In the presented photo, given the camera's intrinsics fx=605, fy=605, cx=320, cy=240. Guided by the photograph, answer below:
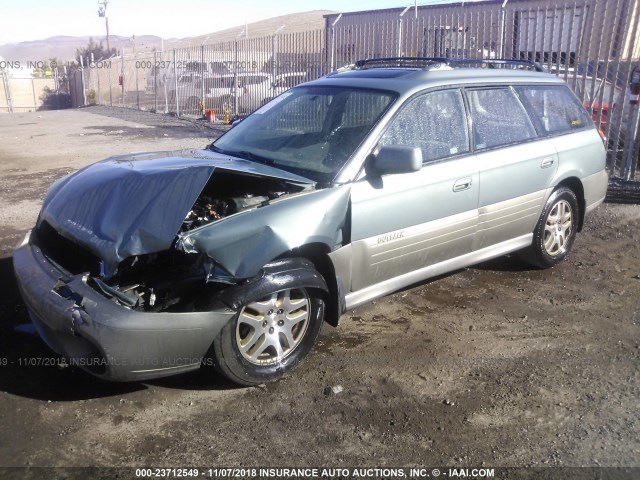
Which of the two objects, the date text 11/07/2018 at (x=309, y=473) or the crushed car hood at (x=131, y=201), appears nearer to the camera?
the date text 11/07/2018 at (x=309, y=473)

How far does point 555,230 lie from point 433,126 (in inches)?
75.1

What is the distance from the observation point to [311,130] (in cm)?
450

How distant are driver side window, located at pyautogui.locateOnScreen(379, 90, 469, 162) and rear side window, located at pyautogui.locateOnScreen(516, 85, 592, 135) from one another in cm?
96

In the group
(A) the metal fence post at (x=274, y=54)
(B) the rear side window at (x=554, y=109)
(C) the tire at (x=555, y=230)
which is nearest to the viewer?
(B) the rear side window at (x=554, y=109)

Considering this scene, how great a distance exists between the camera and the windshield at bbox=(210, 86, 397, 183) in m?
4.12

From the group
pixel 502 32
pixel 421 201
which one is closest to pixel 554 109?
pixel 421 201

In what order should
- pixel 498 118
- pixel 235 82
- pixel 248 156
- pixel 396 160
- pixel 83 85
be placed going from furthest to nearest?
pixel 83 85 → pixel 235 82 → pixel 498 118 → pixel 248 156 → pixel 396 160

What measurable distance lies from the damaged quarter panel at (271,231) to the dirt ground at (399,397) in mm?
838

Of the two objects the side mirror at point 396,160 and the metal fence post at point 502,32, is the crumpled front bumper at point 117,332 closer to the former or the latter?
the side mirror at point 396,160

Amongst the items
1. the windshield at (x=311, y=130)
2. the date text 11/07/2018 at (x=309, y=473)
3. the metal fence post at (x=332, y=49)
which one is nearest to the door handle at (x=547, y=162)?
the windshield at (x=311, y=130)

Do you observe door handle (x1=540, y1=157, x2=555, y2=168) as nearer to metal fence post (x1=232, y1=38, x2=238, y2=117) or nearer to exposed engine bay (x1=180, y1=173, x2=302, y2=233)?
exposed engine bay (x1=180, y1=173, x2=302, y2=233)

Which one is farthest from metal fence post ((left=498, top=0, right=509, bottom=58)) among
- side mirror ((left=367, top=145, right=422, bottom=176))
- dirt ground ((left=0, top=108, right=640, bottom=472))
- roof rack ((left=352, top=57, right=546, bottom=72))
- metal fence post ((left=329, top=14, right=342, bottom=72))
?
side mirror ((left=367, top=145, right=422, bottom=176))

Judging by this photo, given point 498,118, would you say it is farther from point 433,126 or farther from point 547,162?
point 433,126

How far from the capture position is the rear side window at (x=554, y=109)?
5.32 metres
